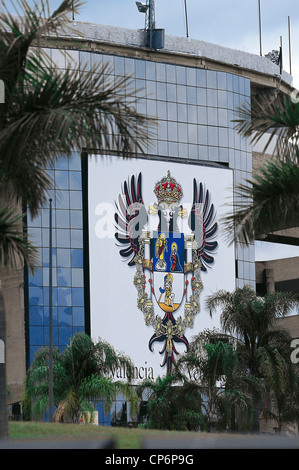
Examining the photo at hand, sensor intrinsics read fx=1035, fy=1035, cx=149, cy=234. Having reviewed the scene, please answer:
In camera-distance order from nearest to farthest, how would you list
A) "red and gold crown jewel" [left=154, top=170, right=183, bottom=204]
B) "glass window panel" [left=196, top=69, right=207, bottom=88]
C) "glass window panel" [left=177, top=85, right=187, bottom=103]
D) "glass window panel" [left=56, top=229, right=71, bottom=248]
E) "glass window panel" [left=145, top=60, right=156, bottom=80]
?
"glass window panel" [left=56, top=229, right=71, bottom=248] → "red and gold crown jewel" [left=154, top=170, right=183, bottom=204] → "glass window panel" [left=145, top=60, right=156, bottom=80] → "glass window panel" [left=177, top=85, right=187, bottom=103] → "glass window panel" [left=196, top=69, right=207, bottom=88]

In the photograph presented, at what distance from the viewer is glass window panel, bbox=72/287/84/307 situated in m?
73.4

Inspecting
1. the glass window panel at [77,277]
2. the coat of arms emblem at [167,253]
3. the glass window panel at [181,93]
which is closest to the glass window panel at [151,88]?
the glass window panel at [181,93]

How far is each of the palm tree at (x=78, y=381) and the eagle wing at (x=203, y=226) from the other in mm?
28807

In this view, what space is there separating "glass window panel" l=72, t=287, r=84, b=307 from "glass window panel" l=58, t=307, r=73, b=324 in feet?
2.08

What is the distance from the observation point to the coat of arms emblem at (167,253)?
75.7m

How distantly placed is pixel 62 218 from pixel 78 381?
27.9 m

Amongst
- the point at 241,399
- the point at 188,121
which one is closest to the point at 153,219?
the point at 188,121

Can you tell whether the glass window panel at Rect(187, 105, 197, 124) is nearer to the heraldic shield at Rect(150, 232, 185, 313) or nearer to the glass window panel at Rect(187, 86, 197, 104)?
the glass window panel at Rect(187, 86, 197, 104)

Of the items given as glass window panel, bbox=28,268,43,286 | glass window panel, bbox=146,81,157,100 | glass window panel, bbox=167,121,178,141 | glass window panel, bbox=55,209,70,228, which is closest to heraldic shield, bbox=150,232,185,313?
glass window panel, bbox=55,209,70,228

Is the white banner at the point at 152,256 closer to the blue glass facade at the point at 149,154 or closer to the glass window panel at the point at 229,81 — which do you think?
the blue glass facade at the point at 149,154

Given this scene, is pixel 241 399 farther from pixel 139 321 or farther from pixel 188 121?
pixel 188 121

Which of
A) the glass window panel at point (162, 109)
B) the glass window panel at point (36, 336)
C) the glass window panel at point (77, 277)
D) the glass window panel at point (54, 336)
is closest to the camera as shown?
the glass window panel at point (36, 336)

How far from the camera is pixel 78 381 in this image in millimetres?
47812
